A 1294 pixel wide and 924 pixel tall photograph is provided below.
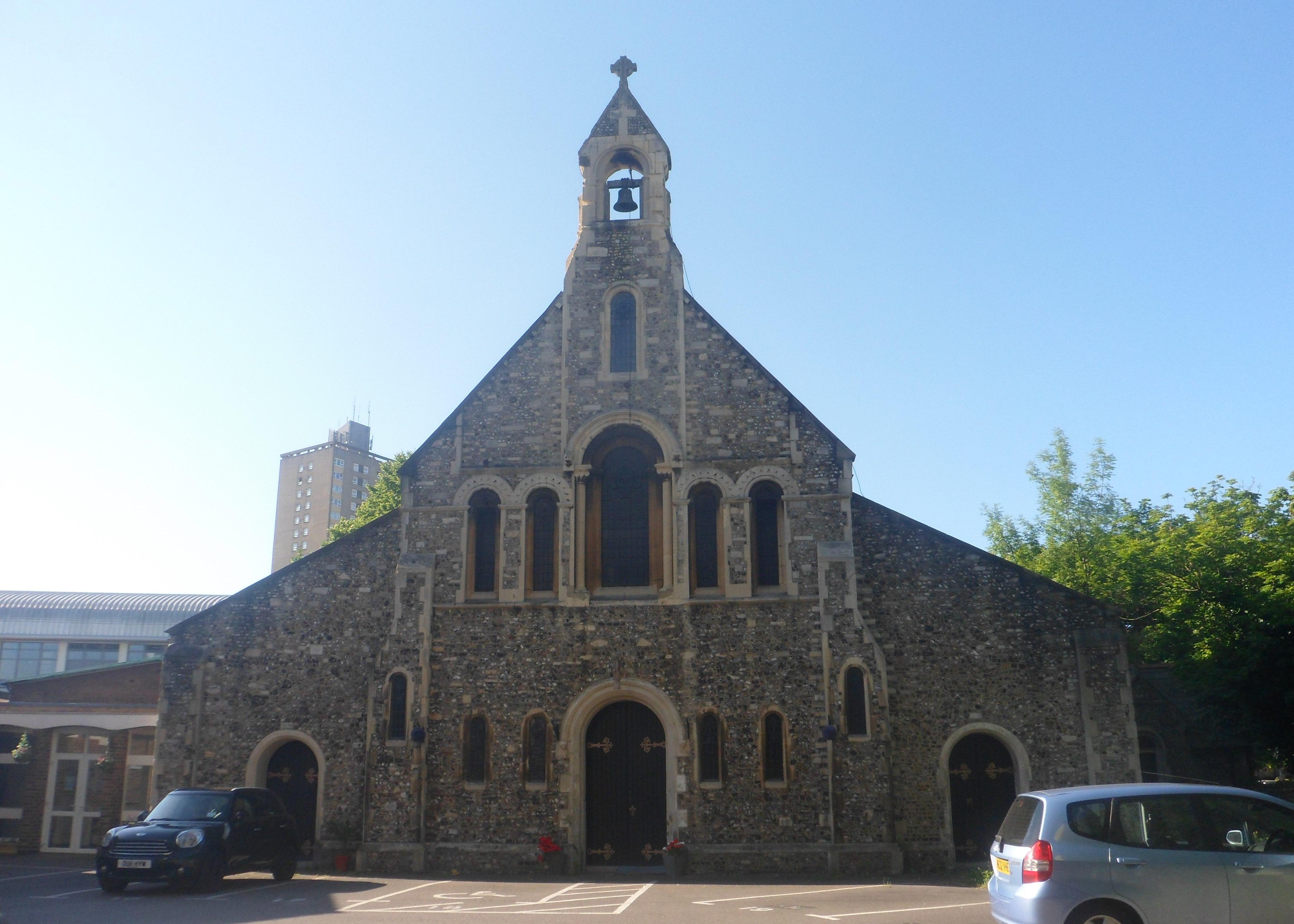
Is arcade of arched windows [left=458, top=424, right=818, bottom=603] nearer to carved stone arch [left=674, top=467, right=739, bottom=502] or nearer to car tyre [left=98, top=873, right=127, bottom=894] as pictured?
carved stone arch [left=674, top=467, right=739, bottom=502]

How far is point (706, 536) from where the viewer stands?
20.1m

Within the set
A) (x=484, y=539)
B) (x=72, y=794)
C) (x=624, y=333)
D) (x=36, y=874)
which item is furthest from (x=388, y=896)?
(x=72, y=794)

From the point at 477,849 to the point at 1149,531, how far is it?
24.5 m

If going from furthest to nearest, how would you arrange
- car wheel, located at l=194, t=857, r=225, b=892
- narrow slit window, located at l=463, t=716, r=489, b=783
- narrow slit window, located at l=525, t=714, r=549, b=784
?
1. narrow slit window, located at l=463, t=716, r=489, b=783
2. narrow slit window, located at l=525, t=714, r=549, b=784
3. car wheel, located at l=194, t=857, r=225, b=892

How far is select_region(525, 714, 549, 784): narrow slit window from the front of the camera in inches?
744

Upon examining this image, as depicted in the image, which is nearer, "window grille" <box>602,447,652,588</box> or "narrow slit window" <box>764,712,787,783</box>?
"narrow slit window" <box>764,712,787,783</box>

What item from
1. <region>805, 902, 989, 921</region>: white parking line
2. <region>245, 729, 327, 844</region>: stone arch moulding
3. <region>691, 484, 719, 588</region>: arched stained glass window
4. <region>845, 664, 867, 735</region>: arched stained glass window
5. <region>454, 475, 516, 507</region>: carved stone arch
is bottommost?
<region>805, 902, 989, 921</region>: white parking line

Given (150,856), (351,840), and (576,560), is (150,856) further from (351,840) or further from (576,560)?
(576,560)

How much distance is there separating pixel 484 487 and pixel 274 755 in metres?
6.84

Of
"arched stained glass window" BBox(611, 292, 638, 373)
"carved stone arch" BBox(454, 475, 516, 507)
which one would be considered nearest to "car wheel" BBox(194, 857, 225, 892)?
"carved stone arch" BBox(454, 475, 516, 507)

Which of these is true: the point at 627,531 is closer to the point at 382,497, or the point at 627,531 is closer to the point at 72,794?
the point at 72,794

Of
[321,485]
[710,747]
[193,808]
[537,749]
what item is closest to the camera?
[193,808]

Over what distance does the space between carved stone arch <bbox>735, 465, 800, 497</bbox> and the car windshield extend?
34.6 feet

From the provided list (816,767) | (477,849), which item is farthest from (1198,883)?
(477,849)
